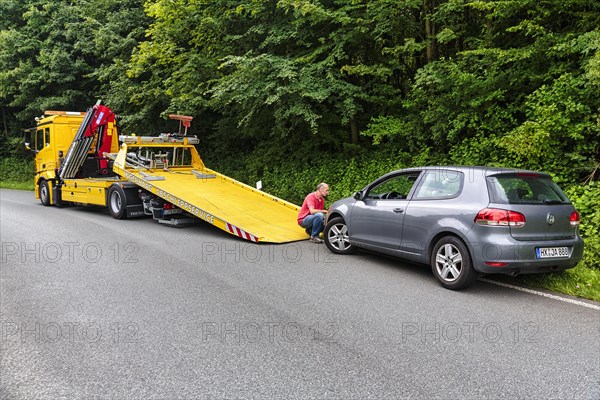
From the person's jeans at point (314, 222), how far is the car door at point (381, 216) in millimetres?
1225

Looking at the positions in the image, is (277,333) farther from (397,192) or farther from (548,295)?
(397,192)

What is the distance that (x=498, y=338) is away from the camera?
4.29 meters

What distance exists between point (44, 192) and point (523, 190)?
15.8 m

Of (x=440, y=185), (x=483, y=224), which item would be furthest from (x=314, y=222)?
(x=483, y=224)

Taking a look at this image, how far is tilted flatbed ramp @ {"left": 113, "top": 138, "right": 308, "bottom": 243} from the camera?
9223 mm

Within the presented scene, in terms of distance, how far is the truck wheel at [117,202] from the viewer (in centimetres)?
1216

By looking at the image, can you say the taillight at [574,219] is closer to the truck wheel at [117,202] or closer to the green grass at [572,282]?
the green grass at [572,282]

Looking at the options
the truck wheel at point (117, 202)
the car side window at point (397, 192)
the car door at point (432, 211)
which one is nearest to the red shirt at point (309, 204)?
the car side window at point (397, 192)

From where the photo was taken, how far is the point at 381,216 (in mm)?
7055
